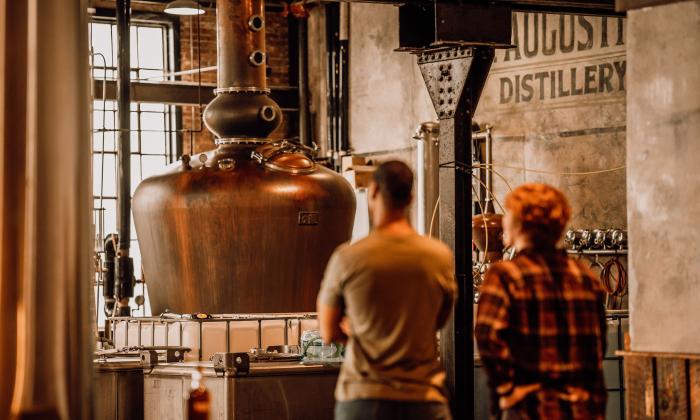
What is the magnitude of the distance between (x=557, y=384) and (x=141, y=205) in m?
7.96

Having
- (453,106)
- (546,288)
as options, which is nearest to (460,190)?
(453,106)

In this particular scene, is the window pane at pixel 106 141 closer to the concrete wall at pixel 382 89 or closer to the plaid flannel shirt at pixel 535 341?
the concrete wall at pixel 382 89

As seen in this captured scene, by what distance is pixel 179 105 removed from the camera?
15664mm

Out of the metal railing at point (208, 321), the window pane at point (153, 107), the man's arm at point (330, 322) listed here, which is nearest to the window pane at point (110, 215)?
the window pane at point (153, 107)

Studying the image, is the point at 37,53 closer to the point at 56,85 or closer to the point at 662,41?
the point at 56,85

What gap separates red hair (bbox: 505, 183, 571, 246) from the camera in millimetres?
4098

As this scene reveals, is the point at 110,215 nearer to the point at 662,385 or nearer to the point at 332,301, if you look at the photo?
the point at 662,385

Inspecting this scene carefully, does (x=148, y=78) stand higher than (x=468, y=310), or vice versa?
(x=148, y=78)

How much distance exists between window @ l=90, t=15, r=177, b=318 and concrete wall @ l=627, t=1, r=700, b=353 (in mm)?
10305

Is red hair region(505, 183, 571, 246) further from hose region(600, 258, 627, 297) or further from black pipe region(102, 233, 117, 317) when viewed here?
black pipe region(102, 233, 117, 317)

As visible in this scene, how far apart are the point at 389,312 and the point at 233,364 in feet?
11.9

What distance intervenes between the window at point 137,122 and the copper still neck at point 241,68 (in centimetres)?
467

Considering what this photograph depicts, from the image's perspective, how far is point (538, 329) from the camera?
13.3 feet

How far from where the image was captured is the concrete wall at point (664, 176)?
577cm
